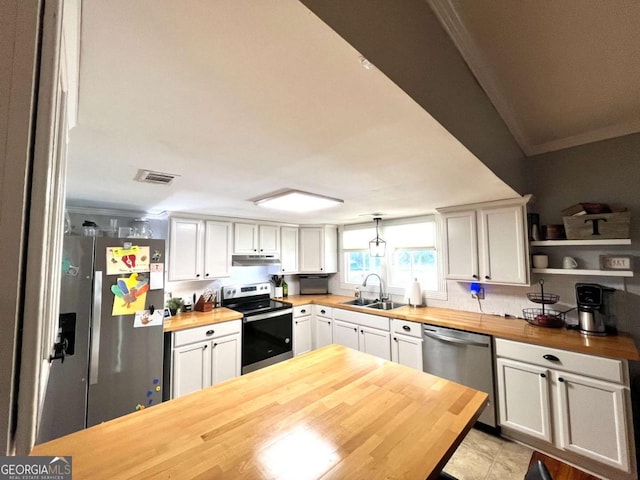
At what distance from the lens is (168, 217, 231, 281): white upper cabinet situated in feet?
10.0

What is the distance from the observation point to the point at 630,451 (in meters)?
1.75

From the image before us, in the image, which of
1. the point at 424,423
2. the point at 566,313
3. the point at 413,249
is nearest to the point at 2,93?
the point at 424,423

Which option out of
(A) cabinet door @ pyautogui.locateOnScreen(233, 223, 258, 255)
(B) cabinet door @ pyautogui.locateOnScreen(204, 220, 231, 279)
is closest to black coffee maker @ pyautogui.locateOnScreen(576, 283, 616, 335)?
(A) cabinet door @ pyautogui.locateOnScreen(233, 223, 258, 255)

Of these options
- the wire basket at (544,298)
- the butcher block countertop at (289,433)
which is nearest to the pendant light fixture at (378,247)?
the wire basket at (544,298)

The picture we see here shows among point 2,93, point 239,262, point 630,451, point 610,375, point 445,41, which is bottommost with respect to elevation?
point 630,451

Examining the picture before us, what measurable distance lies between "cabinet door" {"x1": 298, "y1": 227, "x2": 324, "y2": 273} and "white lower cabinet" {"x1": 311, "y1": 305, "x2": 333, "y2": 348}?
666 mm

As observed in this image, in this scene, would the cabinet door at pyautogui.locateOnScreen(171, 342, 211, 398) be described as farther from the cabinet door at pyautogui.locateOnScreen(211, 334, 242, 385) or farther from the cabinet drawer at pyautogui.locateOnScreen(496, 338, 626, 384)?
the cabinet drawer at pyautogui.locateOnScreen(496, 338, 626, 384)

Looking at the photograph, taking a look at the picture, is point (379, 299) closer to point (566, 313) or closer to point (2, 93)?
point (566, 313)

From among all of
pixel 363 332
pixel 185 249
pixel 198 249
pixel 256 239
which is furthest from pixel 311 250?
pixel 185 249

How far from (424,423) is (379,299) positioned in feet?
8.97

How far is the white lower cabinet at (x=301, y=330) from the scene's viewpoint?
3.74 m

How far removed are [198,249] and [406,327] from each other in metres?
2.63

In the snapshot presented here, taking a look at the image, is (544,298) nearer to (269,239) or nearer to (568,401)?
(568,401)

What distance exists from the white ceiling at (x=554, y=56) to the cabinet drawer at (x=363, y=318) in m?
2.31
